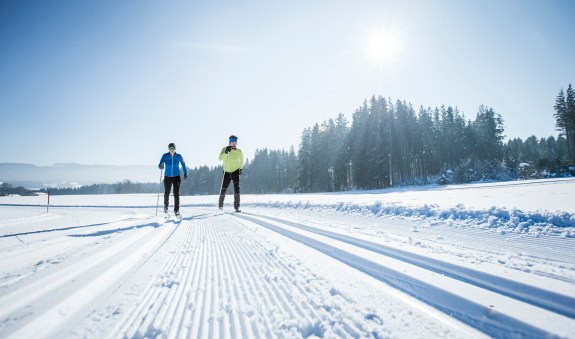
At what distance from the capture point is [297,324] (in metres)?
1.39

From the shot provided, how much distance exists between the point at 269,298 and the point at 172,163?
767 cm

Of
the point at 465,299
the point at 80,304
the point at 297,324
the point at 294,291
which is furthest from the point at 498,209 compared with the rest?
the point at 80,304

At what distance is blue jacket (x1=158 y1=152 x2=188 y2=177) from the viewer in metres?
8.33

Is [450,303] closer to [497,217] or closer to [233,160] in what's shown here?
[497,217]

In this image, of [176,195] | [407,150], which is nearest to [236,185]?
[176,195]

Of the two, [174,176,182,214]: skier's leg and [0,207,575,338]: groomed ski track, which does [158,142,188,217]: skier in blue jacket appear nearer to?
[174,176,182,214]: skier's leg

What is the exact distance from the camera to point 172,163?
8.38 m

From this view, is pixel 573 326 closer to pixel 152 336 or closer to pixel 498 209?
pixel 152 336

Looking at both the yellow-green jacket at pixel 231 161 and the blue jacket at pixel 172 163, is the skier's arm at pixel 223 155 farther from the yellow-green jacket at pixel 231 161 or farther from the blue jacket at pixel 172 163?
the blue jacket at pixel 172 163

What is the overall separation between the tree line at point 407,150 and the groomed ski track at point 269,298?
1436 inches

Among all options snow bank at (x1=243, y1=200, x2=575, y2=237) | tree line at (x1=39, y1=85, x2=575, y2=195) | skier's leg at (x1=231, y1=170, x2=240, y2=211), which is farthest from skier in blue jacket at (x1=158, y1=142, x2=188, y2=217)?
tree line at (x1=39, y1=85, x2=575, y2=195)

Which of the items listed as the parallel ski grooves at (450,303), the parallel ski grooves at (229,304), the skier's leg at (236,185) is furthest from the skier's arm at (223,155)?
the parallel ski grooves at (450,303)

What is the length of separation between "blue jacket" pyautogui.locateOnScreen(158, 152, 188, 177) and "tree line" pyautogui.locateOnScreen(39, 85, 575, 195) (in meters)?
33.6

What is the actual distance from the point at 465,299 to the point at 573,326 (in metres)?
0.44
